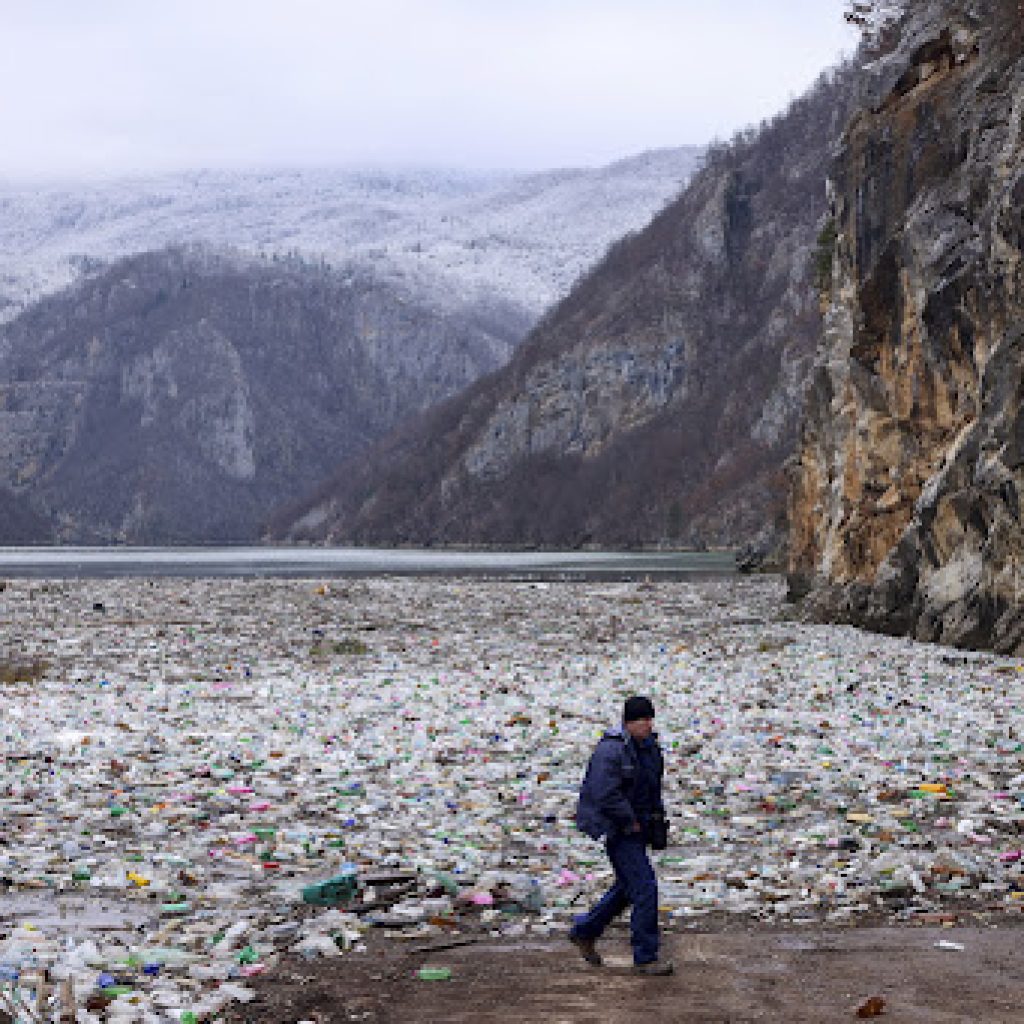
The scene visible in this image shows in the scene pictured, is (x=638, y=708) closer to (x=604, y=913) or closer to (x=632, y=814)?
(x=632, y=814)

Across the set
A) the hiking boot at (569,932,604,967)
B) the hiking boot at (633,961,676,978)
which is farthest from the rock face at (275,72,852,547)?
the hiking boot at (633,961,676,978)

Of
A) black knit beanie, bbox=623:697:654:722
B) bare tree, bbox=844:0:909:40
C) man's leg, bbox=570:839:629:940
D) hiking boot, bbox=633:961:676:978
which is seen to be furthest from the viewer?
bare tree, bbox=844:0:909:40

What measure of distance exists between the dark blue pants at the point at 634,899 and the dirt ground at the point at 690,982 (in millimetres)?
170

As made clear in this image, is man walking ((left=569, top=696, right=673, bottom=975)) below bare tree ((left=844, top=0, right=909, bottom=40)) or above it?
below

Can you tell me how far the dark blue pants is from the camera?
801 centimetres

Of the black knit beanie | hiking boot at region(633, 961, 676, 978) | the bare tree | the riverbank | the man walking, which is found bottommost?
the riverbank

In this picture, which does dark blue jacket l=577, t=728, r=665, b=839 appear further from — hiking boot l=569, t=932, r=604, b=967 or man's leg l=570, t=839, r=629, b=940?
hiking boot l=569, t=932, r=604, b=967

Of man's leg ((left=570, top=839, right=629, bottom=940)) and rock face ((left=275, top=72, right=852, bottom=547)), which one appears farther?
rock face ((left=275, top=72, right=852, bottom=547))

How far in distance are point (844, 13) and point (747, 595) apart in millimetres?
19991

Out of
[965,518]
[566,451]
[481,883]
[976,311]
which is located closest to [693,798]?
[481,883]

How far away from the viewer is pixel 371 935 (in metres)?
8.93

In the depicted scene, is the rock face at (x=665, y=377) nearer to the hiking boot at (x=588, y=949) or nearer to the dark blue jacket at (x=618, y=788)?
the hiking boot at (x=588, y=949)

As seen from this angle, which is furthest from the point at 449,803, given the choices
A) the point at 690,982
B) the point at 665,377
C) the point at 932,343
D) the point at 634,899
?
the point at 665,377

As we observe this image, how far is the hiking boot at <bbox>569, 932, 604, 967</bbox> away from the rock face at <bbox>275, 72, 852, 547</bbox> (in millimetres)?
→ 134720
